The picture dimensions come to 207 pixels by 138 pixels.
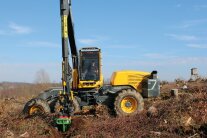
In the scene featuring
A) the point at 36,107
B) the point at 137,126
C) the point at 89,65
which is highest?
the point at 89,65

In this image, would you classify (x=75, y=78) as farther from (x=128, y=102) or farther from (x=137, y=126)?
(x=137, y=126)

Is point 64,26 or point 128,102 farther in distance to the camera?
point 128,102

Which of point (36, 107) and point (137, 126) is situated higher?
point (36, 107)

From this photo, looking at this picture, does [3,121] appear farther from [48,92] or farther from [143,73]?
[143,73]

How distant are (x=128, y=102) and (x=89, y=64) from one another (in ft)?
7.29

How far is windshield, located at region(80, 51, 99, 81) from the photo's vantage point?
1714 centimetres

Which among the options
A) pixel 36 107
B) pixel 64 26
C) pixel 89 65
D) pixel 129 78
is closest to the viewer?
pixel 64 26

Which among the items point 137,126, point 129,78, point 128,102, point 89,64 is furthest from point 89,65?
point 137,126

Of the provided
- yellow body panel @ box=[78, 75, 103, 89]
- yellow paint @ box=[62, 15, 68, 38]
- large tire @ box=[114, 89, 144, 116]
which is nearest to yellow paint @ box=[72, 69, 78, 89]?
yellow body panel @ box=[78, 75, 103, 89]

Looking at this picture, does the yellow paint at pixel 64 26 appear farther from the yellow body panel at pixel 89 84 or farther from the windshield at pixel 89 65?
the yellow body panel at pixel 89 84

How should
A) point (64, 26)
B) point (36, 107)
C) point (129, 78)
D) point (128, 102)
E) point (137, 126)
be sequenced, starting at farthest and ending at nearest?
point (129, 78), point (128, 102), point (36, 107), point (64, 26), point (137, 126)

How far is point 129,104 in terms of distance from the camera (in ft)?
55.2

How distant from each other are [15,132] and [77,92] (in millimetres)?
4845

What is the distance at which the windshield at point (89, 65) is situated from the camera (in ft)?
56.2
